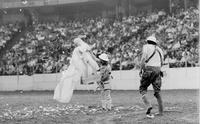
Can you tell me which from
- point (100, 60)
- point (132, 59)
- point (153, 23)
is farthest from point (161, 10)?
point (100, 60)

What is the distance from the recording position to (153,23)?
33.1 metres

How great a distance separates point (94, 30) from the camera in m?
36.7

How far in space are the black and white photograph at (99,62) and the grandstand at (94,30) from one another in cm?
8

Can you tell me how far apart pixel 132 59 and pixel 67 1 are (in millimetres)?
16144

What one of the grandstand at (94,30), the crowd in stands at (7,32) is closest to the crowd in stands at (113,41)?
the grandstand at (94,30)

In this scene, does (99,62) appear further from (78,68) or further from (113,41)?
(113,41)

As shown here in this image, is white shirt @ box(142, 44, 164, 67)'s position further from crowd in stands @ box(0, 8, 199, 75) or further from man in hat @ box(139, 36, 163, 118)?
crowd in stands @ box(0, 8, 199, 75)

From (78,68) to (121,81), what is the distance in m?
Result: 12.9

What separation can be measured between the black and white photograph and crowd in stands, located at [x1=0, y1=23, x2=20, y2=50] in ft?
0.32

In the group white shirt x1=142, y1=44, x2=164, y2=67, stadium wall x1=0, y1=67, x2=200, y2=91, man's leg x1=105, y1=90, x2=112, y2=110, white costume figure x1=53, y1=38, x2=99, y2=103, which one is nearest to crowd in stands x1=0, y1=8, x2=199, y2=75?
stadium wall x1=0, y1=67, x2=200, y2=91

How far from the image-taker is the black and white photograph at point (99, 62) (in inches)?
529

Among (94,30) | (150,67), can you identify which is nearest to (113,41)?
(94,30)

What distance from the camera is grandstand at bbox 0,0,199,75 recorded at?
→ 27.5m

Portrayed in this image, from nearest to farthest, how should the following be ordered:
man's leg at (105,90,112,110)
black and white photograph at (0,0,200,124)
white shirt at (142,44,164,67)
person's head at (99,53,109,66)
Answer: white shirt at (142,44,164,67) < black and white photograph at (0,0,200,124) < man's leg at (105,90,112,110) < person's head at (99,53,109,66)
